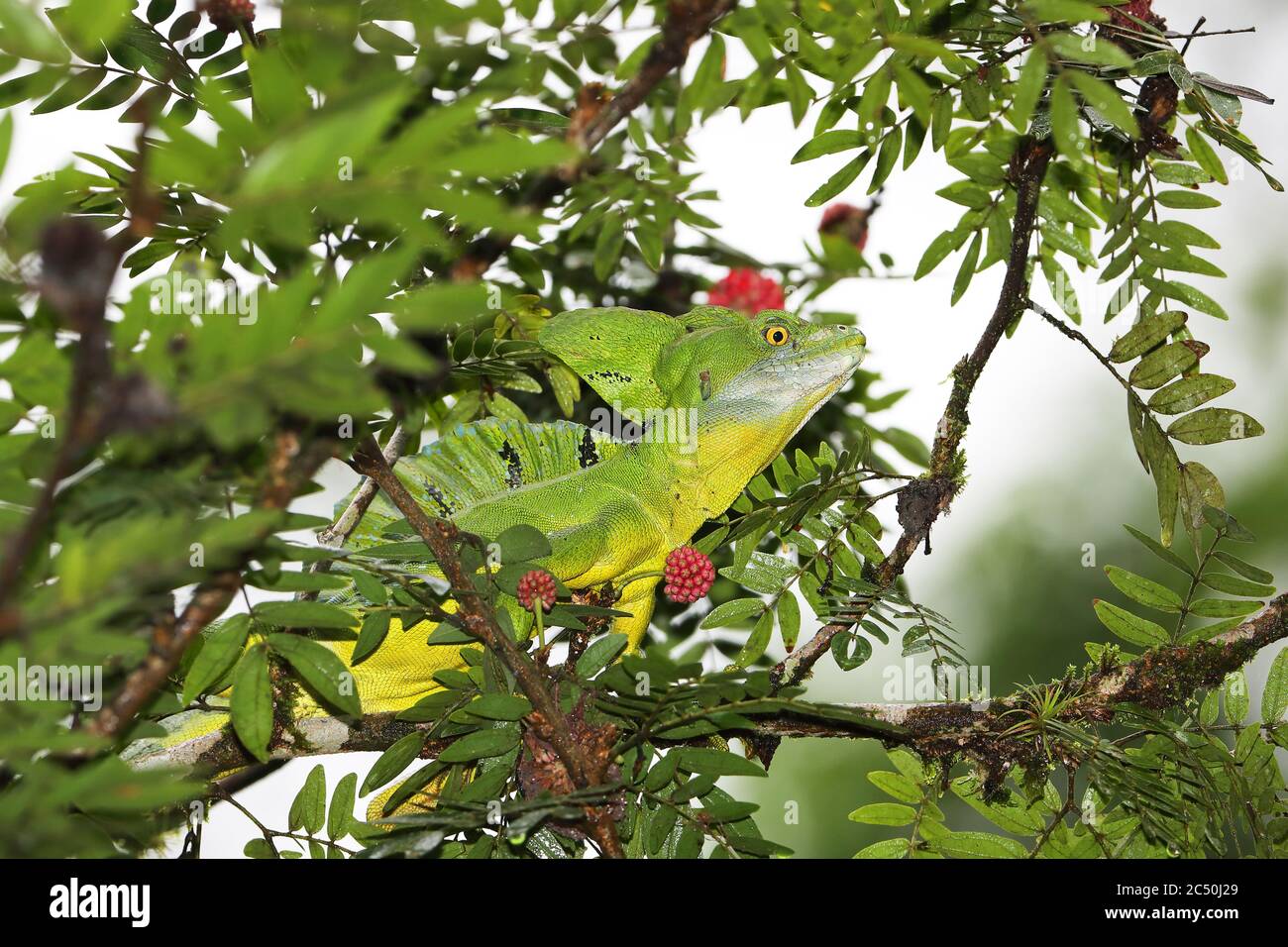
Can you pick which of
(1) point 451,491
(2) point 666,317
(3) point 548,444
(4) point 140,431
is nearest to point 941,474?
(2) point 666,317

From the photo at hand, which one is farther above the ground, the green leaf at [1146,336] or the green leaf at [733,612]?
the green leaf at [1146,336]

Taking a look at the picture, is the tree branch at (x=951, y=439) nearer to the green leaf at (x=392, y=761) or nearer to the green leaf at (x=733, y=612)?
the green leaf at (x=733, y=612)

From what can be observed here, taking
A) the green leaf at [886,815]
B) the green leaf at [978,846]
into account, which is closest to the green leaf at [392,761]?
the green leaf at [886,815]

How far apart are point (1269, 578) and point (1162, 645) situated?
15.3 inches

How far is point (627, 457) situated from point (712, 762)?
1578 millimetres

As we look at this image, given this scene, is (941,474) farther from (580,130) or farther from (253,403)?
(253,403)

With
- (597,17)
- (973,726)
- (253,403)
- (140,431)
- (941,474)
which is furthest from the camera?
(941,474)

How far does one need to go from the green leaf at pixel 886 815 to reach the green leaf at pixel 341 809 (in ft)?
4.77

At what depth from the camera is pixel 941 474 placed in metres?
3.45

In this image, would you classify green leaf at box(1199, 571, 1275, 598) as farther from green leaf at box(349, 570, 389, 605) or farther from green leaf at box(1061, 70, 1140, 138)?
green leaf at box(349, 570, 389, 605)

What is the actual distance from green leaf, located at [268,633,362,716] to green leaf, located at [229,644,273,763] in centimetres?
6

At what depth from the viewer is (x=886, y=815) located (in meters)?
3.10

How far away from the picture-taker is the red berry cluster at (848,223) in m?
4.76

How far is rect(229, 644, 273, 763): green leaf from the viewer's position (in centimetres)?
232
